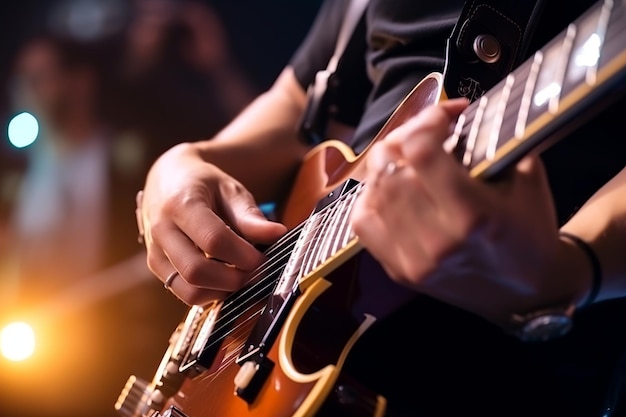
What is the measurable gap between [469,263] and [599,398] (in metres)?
0.33

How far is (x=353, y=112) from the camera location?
1.15 meters

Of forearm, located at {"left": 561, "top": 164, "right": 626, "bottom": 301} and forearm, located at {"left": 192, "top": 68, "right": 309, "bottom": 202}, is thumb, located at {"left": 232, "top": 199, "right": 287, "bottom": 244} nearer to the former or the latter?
forearm, located at {"left": 192, "top": 68, "right": 309, "bottom": 202}

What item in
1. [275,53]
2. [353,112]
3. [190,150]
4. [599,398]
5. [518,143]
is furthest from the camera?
[275,53]

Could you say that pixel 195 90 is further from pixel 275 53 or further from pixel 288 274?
pixel 288 274

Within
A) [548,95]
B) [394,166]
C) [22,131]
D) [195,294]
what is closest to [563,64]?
[548,95]

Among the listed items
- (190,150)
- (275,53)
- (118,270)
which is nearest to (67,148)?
(118,270)

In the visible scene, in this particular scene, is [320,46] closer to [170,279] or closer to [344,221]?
[170,279]

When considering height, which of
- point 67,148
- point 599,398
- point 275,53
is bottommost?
point 599,398

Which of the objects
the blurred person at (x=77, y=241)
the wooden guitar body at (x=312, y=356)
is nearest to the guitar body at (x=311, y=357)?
the wooden guitar body at (x=312, y=356)

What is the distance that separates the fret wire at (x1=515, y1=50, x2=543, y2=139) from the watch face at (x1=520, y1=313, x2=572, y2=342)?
13 centimetres

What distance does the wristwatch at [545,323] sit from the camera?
1.52 feet

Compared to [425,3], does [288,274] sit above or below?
below

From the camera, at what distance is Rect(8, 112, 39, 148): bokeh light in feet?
6.32

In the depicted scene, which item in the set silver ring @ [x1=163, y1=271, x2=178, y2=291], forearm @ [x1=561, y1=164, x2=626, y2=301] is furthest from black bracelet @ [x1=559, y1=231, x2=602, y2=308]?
silver ring @ [x1=163, y1=271, x2=178, y2=291]
